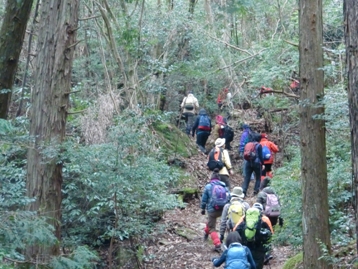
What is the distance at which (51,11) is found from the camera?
8.61 metres

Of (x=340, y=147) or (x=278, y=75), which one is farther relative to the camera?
(x=278, y=75)

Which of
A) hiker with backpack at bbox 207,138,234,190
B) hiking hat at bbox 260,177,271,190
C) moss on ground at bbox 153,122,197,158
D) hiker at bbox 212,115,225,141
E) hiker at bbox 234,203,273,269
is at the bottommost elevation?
hiker at bbox 234,203,273,269

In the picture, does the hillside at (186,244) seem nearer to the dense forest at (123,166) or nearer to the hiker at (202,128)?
the dense forest at (123,166)

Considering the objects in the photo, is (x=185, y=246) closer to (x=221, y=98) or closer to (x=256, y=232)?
(x=256, y=232)

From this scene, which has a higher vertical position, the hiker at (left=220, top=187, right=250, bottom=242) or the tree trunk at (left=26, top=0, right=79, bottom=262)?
the tree trunk at (left=26, top=0, right=79, bottom=262)

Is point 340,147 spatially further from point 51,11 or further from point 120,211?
point 51,11

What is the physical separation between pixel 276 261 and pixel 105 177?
4321 mm

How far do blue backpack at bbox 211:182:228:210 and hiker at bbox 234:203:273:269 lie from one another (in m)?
1.77

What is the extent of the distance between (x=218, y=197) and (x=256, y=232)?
87.5 inches

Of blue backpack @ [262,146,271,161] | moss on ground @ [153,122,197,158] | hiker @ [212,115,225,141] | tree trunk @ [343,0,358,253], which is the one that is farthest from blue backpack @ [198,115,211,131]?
tree trunk @ [343,0,358,253]

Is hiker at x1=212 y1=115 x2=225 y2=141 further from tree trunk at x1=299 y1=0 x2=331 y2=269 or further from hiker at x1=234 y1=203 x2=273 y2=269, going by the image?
tree trunk at x1=299 y1=0 x2=331 y2=269

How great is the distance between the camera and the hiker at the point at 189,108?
19.6 metres

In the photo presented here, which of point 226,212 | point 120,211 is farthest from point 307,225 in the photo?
point 120,211

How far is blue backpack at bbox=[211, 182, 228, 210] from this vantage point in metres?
11.3
